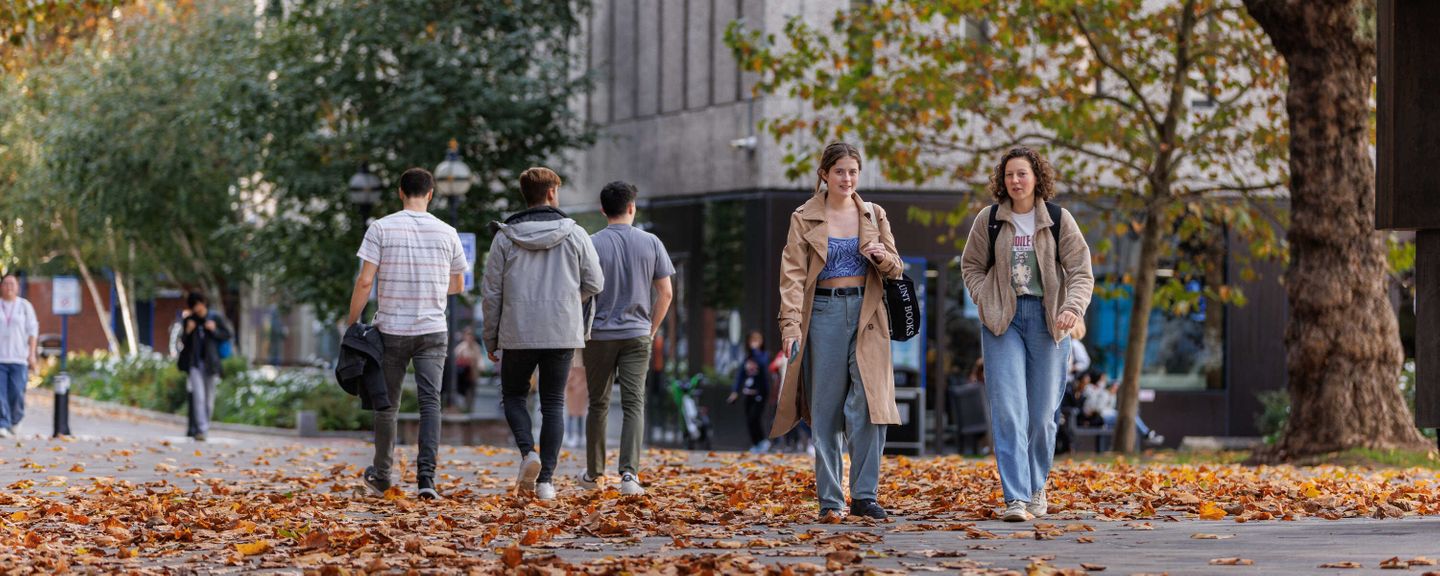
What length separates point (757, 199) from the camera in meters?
28.7

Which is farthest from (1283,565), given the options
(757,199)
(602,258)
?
(757,199)

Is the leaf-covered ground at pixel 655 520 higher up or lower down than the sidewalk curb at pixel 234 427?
higher up

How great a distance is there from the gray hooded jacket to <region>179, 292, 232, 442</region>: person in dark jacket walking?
1132cm

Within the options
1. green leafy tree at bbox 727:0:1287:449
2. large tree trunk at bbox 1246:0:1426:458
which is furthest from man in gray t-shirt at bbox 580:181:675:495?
green leafy tree at bbox 727:0:1287:449

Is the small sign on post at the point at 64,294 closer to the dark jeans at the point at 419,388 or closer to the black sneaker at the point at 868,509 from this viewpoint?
the dark jeans at the point at 419,388

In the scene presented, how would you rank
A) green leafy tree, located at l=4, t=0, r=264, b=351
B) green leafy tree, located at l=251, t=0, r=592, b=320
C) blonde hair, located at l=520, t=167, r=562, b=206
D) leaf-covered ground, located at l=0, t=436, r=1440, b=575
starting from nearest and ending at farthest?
leaf-covered ground, located at l=0, t=436, r=1440, b=575
blonde hair, located at l=520, t=167, r=562, b=206
green leafy tree, located at l=251, t=0, r=592, b=320
green leafy tree, located at l=4, t=0, r=264, b=351

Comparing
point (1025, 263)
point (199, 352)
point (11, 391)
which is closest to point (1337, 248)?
point (1025, 263)

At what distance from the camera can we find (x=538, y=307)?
37.1ft

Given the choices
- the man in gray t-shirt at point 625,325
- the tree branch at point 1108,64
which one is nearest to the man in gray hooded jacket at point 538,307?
the man in gray t-shirt at point 625,325

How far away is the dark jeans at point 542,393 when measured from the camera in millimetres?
11422

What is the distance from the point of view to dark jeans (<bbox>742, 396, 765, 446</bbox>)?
26.6m

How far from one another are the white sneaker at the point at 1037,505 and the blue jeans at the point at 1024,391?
33mm

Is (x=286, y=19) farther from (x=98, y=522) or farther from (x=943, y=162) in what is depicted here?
(x=98, y=522)

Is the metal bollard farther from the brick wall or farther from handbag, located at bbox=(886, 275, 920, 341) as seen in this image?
the brick wall
